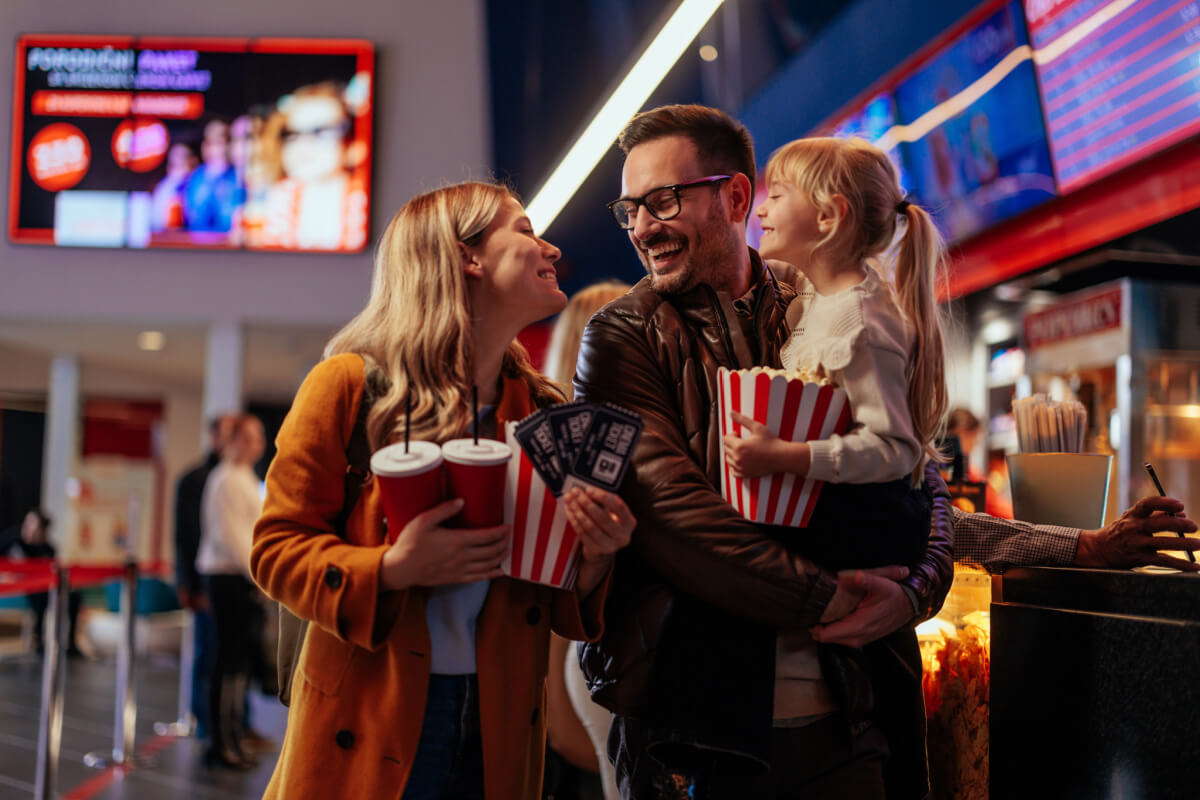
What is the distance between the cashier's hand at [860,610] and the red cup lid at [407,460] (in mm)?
617

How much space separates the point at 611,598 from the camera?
174 centimetres

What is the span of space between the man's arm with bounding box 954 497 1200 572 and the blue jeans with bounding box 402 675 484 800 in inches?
36.8

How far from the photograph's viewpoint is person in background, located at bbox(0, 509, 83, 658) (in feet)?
34.1

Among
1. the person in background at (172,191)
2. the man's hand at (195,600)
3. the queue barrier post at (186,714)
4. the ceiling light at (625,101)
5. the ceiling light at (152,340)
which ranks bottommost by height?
the queue barrier post at (186,714)

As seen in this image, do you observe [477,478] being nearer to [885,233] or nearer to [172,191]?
[885,233]

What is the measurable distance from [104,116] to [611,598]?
10709 millimetres

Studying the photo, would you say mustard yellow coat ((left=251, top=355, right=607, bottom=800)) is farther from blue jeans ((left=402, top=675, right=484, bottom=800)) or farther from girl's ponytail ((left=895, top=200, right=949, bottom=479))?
girl's ponytail ((left=895, top=200, right=949, bottom=479))

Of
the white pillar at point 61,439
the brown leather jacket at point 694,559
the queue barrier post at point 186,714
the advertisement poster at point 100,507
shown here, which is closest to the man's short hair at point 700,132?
the brown leather jacket at point 694,559

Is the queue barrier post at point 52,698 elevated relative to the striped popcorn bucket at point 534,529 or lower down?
lower down

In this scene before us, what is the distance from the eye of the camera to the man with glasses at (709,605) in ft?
4.97

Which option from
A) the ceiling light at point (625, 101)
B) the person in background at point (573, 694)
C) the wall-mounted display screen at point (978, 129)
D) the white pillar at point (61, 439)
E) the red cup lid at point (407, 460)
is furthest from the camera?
the white pillar at point (61, 439)

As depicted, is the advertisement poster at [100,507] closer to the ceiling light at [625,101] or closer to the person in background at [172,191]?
the person in background at [172,191]

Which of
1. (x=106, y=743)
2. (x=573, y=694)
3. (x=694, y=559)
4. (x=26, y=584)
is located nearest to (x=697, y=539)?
(x=694, y=559)

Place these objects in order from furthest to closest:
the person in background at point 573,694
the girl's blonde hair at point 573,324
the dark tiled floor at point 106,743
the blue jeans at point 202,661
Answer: the blue jeans at point 202,661 < the dark tiled floor at point 106,743 < the girl's blonde hair at point 573,324 < the person in background at point 573,694
